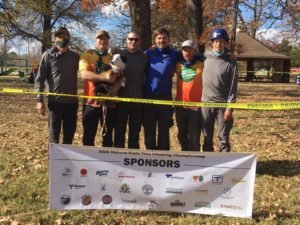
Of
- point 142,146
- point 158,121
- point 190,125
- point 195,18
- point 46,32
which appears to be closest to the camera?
point 158,121

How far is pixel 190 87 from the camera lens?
20.1ft

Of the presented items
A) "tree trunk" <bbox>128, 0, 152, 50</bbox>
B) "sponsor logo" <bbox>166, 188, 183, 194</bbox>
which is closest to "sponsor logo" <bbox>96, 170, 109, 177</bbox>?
"sponsor logo" <bbox>166, 188, 183, 194</bbox>

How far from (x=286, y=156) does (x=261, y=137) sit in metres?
1.91

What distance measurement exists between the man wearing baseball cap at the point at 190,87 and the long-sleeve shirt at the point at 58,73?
1514 mm

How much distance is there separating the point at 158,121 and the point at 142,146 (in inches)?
110

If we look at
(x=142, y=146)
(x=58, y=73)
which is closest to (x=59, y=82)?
(x=58, y=73)

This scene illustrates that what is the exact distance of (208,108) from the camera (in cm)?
615

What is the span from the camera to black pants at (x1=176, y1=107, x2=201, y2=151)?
628cm

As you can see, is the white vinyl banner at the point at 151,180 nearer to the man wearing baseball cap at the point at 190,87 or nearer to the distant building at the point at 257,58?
the man wearing baseball cap at the point at 190,87

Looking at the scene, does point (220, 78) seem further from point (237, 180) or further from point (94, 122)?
point (94, 122)

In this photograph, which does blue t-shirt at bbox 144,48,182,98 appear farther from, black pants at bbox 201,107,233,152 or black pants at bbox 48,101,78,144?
black pants at bbox 48,101,78,144

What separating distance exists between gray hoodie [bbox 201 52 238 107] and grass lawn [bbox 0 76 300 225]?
1431 millimetres

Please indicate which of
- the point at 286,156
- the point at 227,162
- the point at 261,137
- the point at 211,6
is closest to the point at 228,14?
the point at 211,6

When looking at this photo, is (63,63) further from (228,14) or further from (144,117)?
(228,14)
